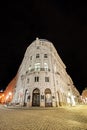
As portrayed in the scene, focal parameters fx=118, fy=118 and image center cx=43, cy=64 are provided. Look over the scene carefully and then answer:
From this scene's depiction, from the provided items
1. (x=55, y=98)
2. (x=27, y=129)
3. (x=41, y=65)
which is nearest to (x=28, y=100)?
(x=55, y=98)

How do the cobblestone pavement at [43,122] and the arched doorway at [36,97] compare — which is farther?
the arched doorway at [36,97]

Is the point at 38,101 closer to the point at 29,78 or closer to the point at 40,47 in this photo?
the point at 29,78

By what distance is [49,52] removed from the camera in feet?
133

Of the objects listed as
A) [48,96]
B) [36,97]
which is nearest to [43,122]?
[36,97]

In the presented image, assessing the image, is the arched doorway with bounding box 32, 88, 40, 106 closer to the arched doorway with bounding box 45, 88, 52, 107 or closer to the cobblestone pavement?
the arched doorway with bounding box 45, 88, 52, 107

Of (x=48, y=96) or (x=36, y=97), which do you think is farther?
(x=48, y=96)

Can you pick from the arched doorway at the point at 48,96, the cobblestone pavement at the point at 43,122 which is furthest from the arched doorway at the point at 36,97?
the cobblestone pavement at the point at 43,122

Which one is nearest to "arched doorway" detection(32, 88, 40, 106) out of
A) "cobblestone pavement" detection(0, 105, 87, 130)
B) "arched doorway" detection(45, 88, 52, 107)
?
"arched doorway" detection(45, 88, 52, 107)

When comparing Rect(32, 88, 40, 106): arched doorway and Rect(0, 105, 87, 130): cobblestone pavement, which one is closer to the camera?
Rect(0, 105, 87, 130): cobblestone pavement

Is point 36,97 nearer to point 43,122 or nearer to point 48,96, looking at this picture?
point 48,96

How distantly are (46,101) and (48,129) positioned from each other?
1039 inches

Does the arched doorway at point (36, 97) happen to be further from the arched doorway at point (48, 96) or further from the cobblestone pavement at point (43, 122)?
the cobblestone pavement at point (43, 122)

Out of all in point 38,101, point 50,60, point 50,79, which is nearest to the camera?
point 38,101

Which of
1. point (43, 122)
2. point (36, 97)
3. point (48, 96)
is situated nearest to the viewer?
point (43, 122)
